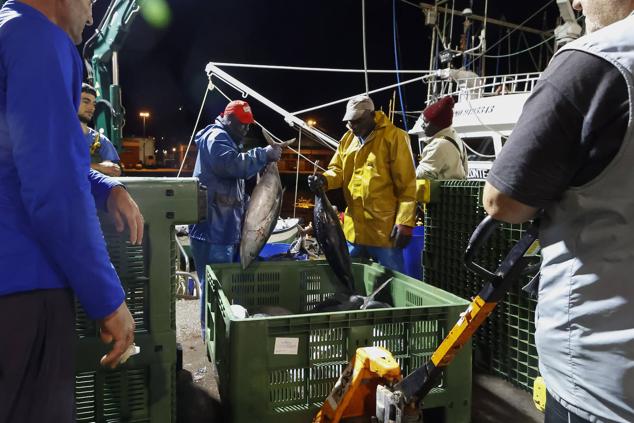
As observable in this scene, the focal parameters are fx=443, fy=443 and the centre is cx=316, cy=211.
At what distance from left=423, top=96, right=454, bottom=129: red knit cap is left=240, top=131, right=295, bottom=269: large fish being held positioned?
1.29 metres

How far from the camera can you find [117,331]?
1146 millimetres

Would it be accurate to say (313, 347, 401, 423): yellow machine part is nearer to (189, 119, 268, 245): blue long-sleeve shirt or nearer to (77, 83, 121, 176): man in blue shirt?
(189, 119, 268, 245): blue long-sleeve shirt

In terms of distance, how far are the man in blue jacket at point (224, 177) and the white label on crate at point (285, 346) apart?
154 cm

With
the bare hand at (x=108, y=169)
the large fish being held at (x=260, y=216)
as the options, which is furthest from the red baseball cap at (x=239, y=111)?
the bare hand at (x=108, y=169)

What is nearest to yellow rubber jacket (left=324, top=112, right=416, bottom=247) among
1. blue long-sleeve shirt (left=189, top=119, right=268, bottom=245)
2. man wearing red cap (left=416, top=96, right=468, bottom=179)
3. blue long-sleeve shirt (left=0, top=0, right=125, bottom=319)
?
man wearing red cap (left=416, top=96, right=468, bottom=179)

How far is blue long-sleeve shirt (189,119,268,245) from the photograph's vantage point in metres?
3.40

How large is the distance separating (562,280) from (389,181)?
2462 mm

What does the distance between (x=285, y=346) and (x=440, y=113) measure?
2528 mm

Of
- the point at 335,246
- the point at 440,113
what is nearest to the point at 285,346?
the point at 335,246

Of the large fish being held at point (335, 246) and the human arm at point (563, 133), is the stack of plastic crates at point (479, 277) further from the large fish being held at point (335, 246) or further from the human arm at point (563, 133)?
the human arm at point (563, 133)

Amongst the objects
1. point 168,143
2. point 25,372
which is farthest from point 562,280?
point 168,143

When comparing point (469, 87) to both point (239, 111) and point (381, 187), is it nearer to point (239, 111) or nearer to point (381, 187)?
point (381, 187)

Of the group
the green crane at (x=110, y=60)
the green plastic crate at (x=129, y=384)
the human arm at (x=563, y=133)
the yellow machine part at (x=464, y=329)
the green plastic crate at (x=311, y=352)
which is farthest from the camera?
the green crane at (x=110, y=60)

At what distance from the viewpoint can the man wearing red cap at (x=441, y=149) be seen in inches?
147
